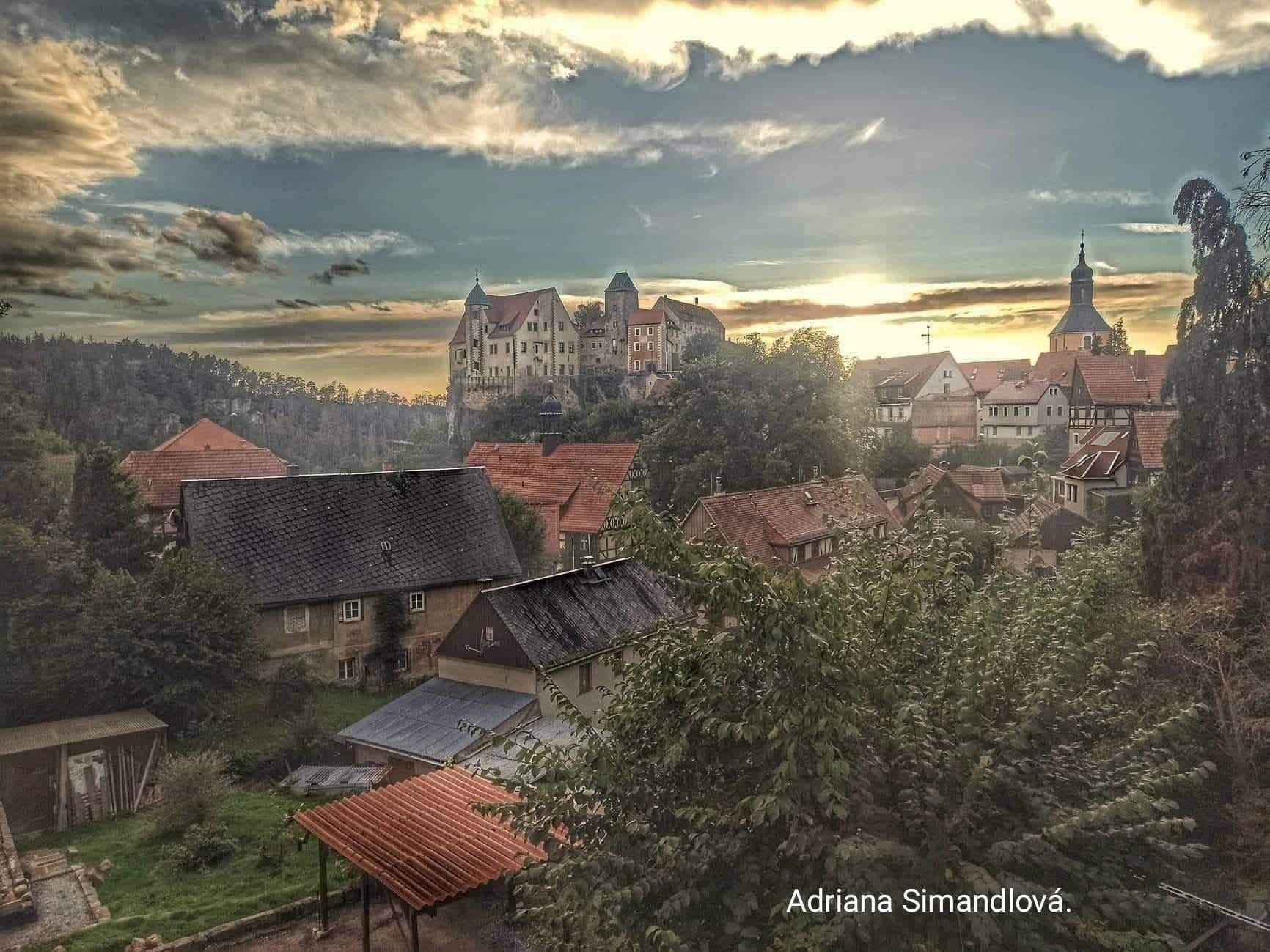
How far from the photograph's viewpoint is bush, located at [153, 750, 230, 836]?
26.9 ft

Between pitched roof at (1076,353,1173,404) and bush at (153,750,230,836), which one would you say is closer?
bush at (153,750,230,836)

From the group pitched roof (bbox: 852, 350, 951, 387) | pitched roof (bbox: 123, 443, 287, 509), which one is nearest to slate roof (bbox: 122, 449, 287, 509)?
pitched roof (bbox: 123, 443, 287, 509)

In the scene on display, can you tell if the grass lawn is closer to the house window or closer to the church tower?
the house window

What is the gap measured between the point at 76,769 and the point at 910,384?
21452 mm

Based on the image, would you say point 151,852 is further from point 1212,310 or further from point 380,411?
point 1212,310

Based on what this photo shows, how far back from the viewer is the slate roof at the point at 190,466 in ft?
52.6

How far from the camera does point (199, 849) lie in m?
7.88

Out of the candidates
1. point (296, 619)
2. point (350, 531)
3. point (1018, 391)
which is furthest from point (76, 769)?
point (1018, 391)

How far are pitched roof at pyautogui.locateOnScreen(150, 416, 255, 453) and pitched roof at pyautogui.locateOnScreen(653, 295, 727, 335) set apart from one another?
44.9ft

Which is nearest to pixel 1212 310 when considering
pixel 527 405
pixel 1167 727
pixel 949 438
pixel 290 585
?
pixel 1167 727

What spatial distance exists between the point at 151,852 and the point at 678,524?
24.9ft

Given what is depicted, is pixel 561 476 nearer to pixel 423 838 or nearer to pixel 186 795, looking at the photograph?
pixel 186 795

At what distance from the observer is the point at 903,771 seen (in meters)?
3.52

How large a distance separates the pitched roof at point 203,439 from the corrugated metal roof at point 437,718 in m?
9.32
